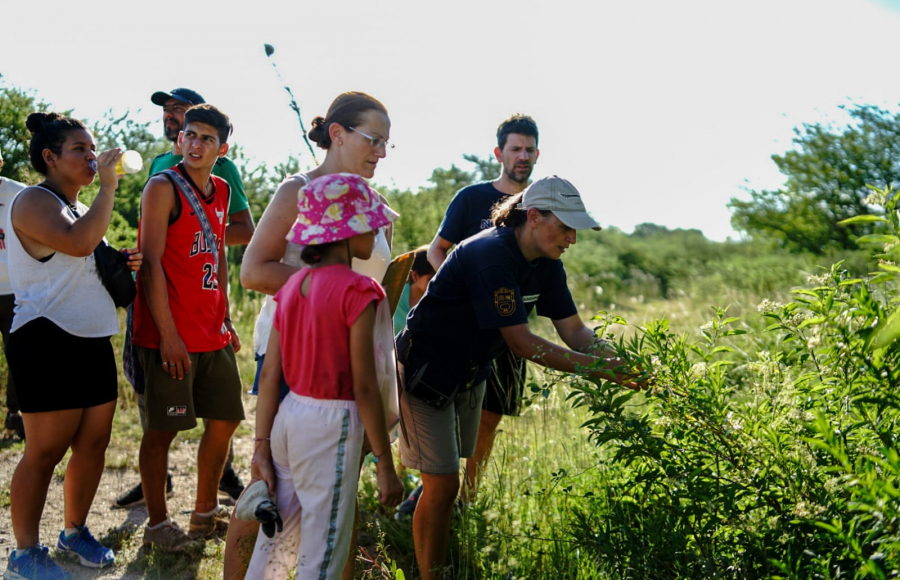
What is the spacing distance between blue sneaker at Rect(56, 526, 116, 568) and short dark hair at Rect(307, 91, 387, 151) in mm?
2297

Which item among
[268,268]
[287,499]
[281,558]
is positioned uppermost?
[268,268]

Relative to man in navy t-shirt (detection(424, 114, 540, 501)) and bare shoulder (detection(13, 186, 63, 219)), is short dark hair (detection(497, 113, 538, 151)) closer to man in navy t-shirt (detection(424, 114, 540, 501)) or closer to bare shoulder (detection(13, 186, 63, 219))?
man in navy t-shirt (detection(424, 114, 540, 501))

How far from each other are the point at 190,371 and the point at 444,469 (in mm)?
1552

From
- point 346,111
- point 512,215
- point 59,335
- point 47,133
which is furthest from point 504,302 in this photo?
point 47,133

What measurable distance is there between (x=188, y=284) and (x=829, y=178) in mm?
13964

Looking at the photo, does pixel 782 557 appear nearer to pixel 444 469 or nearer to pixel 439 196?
pixel 444 469

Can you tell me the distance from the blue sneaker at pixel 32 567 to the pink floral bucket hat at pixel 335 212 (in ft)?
7.12

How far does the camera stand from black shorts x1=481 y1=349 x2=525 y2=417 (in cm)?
470

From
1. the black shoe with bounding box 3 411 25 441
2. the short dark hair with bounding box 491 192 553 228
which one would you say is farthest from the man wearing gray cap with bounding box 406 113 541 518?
the black shoe with bounding box 3 411 25 441

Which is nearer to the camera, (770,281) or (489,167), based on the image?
(770,281)

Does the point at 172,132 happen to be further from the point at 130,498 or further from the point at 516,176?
the point at 130,498

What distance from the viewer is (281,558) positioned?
119 inches

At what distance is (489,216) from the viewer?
5.05 m

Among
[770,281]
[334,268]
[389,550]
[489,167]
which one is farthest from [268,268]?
[489,167]
